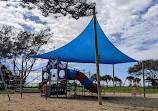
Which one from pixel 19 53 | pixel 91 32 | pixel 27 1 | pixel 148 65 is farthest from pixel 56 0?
pixel 148 65

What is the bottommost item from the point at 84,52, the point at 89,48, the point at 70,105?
the point at 70,105

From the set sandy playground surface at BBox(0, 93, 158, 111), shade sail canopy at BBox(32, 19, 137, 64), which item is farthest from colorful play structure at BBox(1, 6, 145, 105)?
sandy playground surface at BBox(0, 93, 158, 111)

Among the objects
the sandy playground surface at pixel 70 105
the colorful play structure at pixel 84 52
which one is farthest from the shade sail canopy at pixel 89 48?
the sandy playground surface at pixel 70 105

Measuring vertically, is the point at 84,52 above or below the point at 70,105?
above

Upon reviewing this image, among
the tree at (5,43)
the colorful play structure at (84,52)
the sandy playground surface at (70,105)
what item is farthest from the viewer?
the tree at (5,43)

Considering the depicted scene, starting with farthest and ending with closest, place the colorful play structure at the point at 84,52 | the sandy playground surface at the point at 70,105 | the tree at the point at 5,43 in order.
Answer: the tree at the point at 5,43 → the colorful play structure at the point at 84,52 → the sandy playground surface at the point at 70,105

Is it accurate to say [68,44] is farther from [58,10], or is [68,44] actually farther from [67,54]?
[58,10]

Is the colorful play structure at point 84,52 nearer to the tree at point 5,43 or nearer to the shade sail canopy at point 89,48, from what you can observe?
the shade sail canopy at point 89,48

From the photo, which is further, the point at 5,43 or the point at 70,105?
the point at 5,43

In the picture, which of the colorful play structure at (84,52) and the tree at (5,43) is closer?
the colorful play structure at (84,52)

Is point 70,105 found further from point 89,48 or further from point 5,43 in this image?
point 5,43

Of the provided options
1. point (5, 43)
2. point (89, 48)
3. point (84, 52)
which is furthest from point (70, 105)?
point (5, 43)

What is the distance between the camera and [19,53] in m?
22.1

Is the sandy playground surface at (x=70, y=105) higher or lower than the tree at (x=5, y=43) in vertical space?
lower
